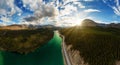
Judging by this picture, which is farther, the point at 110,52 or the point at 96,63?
the point at 110,52

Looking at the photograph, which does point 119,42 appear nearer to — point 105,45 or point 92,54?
point 105,45

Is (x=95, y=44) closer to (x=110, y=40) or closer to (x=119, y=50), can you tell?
(x=110, y=40)

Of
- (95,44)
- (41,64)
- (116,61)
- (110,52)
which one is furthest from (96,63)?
(95,44)

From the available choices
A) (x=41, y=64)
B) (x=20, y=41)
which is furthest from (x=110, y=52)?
(x=20, y=41)

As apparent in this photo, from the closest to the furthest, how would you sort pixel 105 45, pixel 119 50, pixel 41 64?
pixel 41 64
pixel 119 50
pixel 105 45

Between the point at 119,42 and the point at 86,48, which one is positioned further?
the point at 119,42

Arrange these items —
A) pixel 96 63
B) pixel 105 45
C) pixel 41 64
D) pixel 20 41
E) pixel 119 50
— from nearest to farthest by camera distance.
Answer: pixel 96 63 → pixel 41 64 → pixel 119 50 → pixel 105 45 → pixel 20 41

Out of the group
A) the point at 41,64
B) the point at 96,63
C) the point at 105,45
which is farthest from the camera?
the point at 105,45

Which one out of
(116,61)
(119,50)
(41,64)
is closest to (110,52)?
(119,50)

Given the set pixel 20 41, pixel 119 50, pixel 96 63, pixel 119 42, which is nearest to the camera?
pixel 96 63
